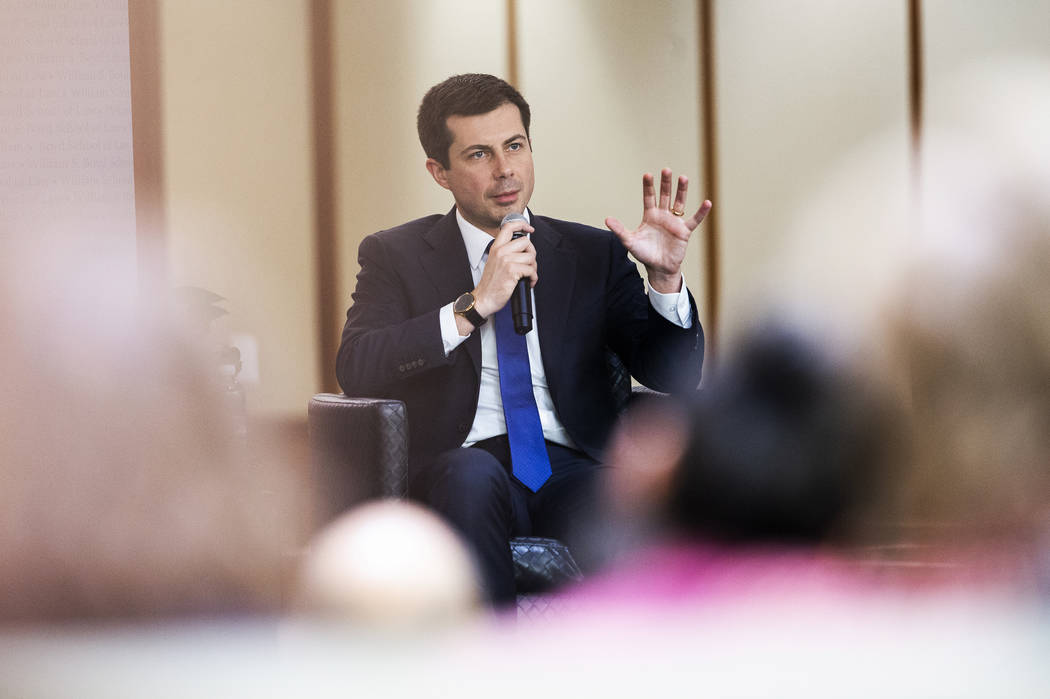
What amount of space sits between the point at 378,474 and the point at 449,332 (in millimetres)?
332

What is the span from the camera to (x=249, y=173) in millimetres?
3410

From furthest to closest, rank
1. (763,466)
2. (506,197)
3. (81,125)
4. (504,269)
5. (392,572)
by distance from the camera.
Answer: (81,125) → (506,197) → (763,466) → (504,269) → (392,572)

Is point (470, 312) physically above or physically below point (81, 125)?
below

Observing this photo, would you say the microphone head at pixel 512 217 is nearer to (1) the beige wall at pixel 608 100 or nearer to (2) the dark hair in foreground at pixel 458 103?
(2) the dark hair in foreground at pixel 458 103

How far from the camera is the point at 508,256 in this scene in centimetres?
174

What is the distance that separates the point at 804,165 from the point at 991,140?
817 mm

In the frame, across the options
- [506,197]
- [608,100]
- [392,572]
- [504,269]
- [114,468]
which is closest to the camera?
[114,468]

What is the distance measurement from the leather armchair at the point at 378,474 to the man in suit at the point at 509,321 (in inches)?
2.8

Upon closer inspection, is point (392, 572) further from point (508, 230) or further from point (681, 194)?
point (681, 194)

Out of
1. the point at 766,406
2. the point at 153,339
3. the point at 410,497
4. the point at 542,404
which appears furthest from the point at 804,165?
the point at 153,339

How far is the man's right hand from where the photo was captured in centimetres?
174

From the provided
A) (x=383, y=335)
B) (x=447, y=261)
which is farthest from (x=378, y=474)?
(x=447, y=261)

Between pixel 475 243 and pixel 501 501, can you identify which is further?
pixel 475 243

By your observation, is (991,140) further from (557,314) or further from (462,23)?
(557,314)
